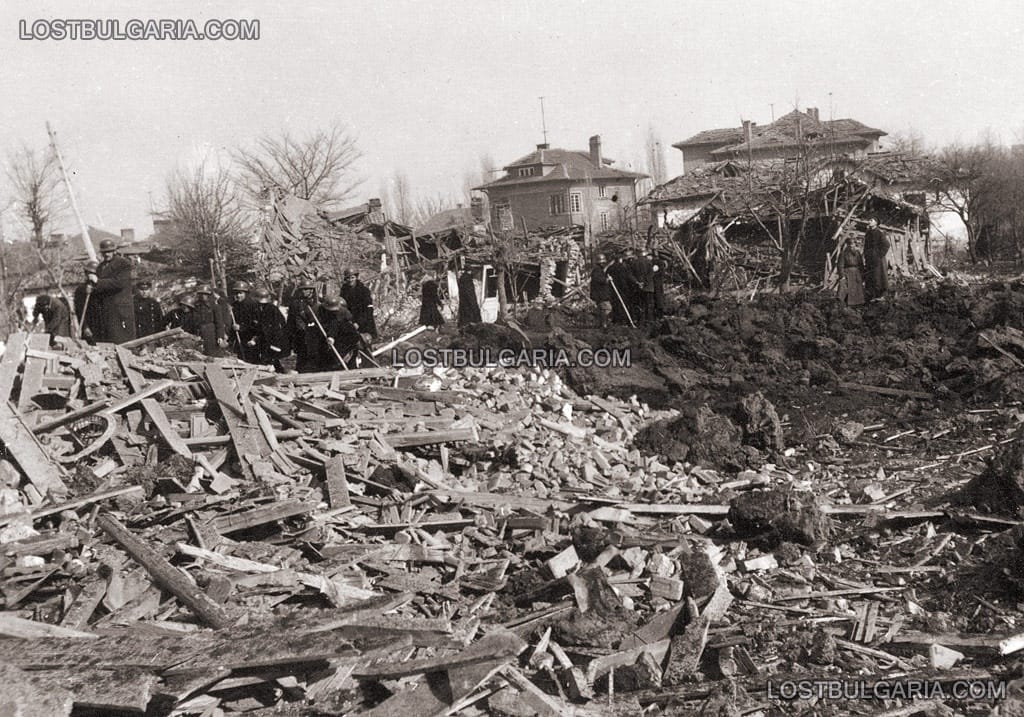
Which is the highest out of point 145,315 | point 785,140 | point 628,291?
point 785,140

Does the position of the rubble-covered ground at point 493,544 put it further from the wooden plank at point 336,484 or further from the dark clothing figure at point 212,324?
the dark clothing figure at point 212,324

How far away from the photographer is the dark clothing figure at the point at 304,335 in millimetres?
12297

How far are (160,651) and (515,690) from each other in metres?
1.80

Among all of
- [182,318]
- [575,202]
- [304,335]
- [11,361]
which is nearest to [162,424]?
[11,361]

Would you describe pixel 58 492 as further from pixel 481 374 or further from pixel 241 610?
pixel 481 374

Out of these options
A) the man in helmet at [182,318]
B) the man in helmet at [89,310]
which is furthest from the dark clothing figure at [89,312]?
the man in helmet at [182,318]

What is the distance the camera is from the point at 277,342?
1295 cm

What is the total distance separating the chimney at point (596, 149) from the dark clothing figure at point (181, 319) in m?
44.2

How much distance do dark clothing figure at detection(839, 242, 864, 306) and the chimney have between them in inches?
1515

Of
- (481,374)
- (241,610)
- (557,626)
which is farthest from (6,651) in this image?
(481,374)

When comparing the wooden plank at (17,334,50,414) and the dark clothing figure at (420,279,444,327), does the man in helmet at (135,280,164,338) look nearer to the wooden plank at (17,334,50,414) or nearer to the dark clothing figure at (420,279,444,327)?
the wooden plank at (17,334,50,414)

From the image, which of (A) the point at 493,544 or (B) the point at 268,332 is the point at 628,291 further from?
(A) the point at 493,544

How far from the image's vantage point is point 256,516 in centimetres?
647

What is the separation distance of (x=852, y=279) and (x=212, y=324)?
13610mm
